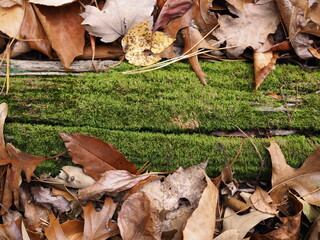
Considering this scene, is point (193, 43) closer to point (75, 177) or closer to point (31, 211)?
point (75, 177)

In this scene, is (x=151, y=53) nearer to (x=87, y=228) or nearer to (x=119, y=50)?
(x=119, y=50)

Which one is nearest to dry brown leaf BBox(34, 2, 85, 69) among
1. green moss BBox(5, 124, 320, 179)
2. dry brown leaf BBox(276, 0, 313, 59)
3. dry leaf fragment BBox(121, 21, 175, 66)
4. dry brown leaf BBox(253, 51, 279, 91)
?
dry leaf fragment BBox(121, 21, 175, 66)

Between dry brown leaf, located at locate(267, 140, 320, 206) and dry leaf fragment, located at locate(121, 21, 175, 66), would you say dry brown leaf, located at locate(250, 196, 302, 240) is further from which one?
dry leaf fragment, located at locate(121, 21, 175, 66)

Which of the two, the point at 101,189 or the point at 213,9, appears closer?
the point at 101,189

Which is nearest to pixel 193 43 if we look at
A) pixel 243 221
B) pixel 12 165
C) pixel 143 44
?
pixel 143 44

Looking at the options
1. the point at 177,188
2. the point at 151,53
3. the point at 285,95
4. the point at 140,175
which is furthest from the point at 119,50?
the point at 285,95

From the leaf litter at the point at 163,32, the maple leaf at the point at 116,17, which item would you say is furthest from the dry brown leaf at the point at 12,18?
the maple leaf at the point at 116,17

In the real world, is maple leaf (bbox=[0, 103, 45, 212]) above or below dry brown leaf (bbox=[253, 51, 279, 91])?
below

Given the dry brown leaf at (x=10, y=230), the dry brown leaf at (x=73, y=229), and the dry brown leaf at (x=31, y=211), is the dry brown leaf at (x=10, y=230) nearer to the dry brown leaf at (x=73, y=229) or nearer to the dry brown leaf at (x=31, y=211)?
the dry brown leaf at (x=31, y=211)
